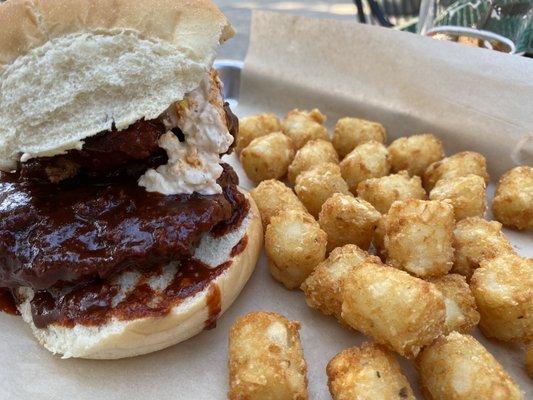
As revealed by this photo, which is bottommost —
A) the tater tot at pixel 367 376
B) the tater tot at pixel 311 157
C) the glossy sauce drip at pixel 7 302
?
the glossy sauce drip at pixel 7 302

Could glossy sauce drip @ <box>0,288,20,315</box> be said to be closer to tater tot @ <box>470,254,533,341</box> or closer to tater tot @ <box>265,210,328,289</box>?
tater tot @ <box>265,210,328,289</box>

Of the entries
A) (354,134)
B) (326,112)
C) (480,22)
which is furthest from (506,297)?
(480,22)

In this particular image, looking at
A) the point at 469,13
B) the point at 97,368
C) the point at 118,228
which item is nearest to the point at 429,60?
the point at 469,13

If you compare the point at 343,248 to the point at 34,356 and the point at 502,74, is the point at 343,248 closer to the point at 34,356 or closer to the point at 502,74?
the point at 34,356

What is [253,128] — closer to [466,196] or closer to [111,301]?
[466,196]

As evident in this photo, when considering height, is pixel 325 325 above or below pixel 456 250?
below

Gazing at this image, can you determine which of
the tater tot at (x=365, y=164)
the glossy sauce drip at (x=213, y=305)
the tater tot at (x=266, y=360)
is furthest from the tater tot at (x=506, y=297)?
the glossy sauce drip at (x=213, y=305)

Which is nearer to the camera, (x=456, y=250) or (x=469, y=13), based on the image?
(x=456, y=250)

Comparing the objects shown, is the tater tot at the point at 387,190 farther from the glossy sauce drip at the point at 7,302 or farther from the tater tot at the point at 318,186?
the glossy sauce drip at the point at 7,302
